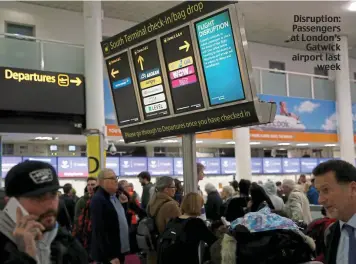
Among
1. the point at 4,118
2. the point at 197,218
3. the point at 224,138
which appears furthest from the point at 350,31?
the point at 197,218

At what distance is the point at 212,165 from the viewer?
15.8 m

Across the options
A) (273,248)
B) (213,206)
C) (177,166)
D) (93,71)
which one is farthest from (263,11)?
(273,248)

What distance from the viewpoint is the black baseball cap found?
1.62 meters

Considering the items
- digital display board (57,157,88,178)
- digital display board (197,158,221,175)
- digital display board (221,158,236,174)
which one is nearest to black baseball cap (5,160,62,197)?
digital display board (57,157,88,178)

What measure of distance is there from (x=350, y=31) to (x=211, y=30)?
574 inches

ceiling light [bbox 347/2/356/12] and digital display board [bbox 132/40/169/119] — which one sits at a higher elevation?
ceiling light [bbox 347/2/356/12]

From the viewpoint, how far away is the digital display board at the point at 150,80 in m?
5.71

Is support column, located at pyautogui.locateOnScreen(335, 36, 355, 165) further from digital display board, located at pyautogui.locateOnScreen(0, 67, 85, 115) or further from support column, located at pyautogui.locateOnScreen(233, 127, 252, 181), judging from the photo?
digital display board, located at pyautogui.locateOnScreen(0, 67, 85, 115)

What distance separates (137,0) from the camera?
13.9 metres

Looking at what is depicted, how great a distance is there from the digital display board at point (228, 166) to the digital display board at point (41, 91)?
21.3 ft

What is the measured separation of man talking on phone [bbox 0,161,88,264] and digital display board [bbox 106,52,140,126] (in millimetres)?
4414

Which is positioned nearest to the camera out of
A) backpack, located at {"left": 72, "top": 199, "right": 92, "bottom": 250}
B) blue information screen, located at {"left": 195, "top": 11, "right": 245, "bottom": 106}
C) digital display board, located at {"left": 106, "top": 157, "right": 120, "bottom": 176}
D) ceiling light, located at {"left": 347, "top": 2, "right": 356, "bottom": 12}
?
blue information screen, located at {"left": 195, "top": 11, "right": 245, "bottom": 106}

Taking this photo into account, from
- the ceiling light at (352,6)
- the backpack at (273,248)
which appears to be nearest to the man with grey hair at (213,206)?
the backpack at (273,248)

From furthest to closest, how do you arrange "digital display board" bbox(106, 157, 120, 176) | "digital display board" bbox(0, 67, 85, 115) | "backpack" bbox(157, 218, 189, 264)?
"digital display board" bbox(106, 157, 120, 176), "digital display board" bbox(0, 67, 85, 115), "backpack" bbox(157, 218, 189, 264)
